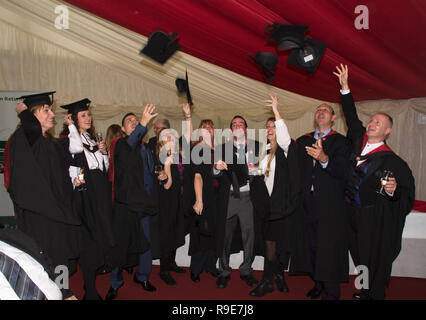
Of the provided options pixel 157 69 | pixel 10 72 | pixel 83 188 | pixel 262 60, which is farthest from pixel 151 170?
pixel 10 72

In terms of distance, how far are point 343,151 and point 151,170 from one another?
5.93 ft

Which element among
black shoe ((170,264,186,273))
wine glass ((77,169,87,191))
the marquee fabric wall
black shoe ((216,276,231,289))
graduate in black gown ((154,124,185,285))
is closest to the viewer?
wine glass ((77,169,87,191))

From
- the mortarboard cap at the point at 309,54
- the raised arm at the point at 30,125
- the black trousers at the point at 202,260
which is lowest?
the black trousers at the point at 202,260

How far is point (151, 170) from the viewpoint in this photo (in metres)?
3.25

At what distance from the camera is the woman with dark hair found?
9.84ft

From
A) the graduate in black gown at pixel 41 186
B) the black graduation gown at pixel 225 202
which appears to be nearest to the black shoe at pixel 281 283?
the black graduation gown at pixel 225 202

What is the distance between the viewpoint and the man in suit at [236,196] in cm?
320

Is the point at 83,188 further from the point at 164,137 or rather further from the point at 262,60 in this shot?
the point at 262,60

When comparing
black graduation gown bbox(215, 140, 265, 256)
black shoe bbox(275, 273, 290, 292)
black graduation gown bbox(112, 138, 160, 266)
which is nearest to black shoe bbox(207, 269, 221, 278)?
black graduation gown bbox(215, 140, 265, 256)

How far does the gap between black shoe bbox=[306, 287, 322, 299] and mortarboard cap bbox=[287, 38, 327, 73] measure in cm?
210

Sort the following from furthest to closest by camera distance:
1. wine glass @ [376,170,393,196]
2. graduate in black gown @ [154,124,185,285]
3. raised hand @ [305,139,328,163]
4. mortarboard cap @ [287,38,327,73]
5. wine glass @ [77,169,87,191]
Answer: graduate in black gown @ [154,124,185,285] < mortarboard cap @ [287,38,327,73] < raised hand @ [305,139,328,163] < wine glass @ [77,169,87,191] < wine glass @ [376,170,393,196]

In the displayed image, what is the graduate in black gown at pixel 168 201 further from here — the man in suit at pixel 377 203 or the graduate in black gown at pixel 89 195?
the man in suit at pixel 377 203

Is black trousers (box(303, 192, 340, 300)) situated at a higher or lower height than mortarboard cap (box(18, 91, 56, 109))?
lower

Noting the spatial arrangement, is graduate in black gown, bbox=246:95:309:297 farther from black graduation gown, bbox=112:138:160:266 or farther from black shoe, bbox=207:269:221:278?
black graduation gown, bbox=112:138:160:266
